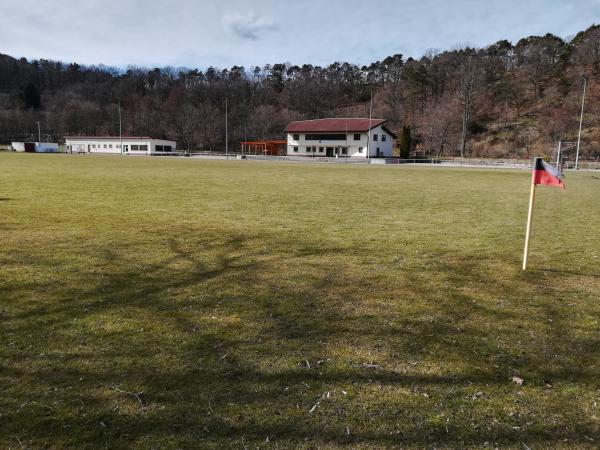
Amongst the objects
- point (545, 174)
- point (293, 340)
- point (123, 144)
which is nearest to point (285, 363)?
point (293, 340)

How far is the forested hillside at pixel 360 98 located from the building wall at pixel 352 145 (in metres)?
8.27

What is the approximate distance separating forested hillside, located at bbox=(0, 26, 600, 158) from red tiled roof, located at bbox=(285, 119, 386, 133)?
13.0 m

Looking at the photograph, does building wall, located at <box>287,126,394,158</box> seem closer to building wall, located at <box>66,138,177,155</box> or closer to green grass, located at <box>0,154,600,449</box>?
building wall, located at <box>66,138,177,155</box>

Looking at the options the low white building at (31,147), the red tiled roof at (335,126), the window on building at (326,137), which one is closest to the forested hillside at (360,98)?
the red tiled roof at (335,126)

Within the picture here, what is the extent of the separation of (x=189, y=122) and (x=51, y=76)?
90935 millimetres

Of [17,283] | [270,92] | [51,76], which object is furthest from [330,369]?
[51,76]

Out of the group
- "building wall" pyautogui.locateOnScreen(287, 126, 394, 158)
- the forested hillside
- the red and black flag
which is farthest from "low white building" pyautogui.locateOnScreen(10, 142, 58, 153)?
the red and black flag

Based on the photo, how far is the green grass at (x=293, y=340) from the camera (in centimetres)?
321

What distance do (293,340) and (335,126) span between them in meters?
81.9

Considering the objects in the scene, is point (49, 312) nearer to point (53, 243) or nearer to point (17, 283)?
point (17, 283)

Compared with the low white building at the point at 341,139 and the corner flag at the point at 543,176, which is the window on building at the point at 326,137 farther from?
the corner flag at the point at 543,176

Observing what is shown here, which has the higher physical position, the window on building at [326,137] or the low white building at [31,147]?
the window on building at [326,137]

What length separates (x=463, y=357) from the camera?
428 centimetres

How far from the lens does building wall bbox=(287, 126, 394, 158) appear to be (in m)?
80.4
